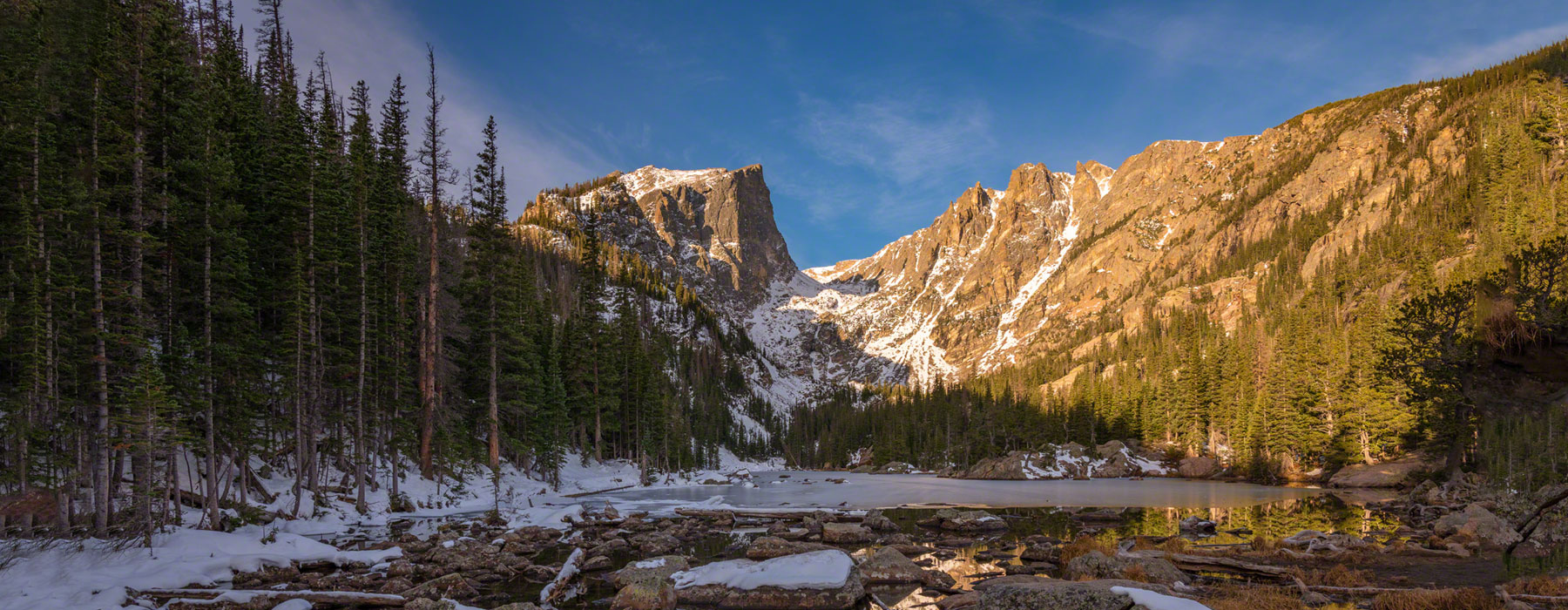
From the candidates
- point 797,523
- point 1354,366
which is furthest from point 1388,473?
point 797,523

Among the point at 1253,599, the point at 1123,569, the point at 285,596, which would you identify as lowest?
the point at 1123,569

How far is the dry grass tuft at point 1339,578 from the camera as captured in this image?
42.1 ft

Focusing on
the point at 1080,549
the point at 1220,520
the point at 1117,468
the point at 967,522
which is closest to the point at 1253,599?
the point at 1080,549

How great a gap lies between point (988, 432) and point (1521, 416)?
74828mm

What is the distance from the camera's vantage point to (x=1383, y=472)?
1837 inches

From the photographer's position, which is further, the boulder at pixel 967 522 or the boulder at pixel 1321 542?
the boulder at pixel 967 522

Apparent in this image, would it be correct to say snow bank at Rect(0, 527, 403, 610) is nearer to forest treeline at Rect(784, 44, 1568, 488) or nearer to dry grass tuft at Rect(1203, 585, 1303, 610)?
dry grass tuft at Rect(1203, 585, 1303, 610)

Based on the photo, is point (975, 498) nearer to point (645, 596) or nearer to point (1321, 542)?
point (1321, 542)

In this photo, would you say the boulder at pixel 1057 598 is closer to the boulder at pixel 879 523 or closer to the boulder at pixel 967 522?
the boulder at pixel 879 523

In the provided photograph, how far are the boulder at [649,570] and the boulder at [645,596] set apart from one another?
361 millimetres

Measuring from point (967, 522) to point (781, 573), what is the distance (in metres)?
15.4

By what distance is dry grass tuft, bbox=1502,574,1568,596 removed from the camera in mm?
10203

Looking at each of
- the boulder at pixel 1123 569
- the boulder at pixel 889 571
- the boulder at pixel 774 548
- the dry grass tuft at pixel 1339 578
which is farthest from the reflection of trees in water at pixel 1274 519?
the boulder at pixel 774 548

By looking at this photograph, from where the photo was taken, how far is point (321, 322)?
91.7ft
